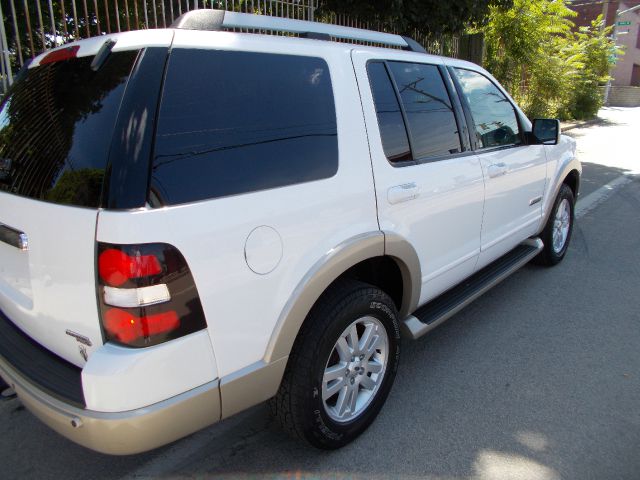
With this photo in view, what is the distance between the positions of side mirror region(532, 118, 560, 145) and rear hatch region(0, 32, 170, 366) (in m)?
3.24

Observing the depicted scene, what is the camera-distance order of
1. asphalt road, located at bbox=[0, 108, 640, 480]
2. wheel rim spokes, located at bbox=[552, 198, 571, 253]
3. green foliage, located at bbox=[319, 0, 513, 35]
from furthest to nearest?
green foliage, located at bbox=[319, 0, 513, 35] → wheel rim spokes, located at bbox=[552, 198, 571, 253] → asphalt road, located at bbox=[0, 108, 640, 480]

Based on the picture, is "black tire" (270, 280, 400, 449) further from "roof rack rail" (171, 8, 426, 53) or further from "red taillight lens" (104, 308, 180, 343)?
"roof rack rail" (171, 8, 426, 53)

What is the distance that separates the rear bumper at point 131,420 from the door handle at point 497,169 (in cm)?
242

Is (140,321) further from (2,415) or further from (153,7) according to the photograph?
(153,7)

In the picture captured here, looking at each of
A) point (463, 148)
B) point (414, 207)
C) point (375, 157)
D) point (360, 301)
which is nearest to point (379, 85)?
point (375, 157)

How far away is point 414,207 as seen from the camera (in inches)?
105

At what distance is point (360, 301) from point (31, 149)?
1609 millimetres

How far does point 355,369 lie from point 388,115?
135 centimetres

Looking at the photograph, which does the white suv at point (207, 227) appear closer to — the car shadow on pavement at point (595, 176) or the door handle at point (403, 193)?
the door handle at point (403, 193)

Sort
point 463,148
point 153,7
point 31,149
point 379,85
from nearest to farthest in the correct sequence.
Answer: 1. point 31,149
2. point 379,85
3. point 463,148
4. point 153,7

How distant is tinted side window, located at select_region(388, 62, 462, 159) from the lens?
2783 millimetres

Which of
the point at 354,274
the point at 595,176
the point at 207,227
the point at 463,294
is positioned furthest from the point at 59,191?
the point at 595,176

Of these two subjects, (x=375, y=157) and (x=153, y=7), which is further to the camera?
(x=153, y=7)

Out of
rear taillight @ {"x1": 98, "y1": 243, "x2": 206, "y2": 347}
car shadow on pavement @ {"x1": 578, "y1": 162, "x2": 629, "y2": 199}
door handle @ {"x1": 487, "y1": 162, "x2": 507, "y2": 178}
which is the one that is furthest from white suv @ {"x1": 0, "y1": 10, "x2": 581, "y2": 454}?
car shadow on pavement @ {"x1": 578, "y1": 162, "x2": 629, "y2": 199}
